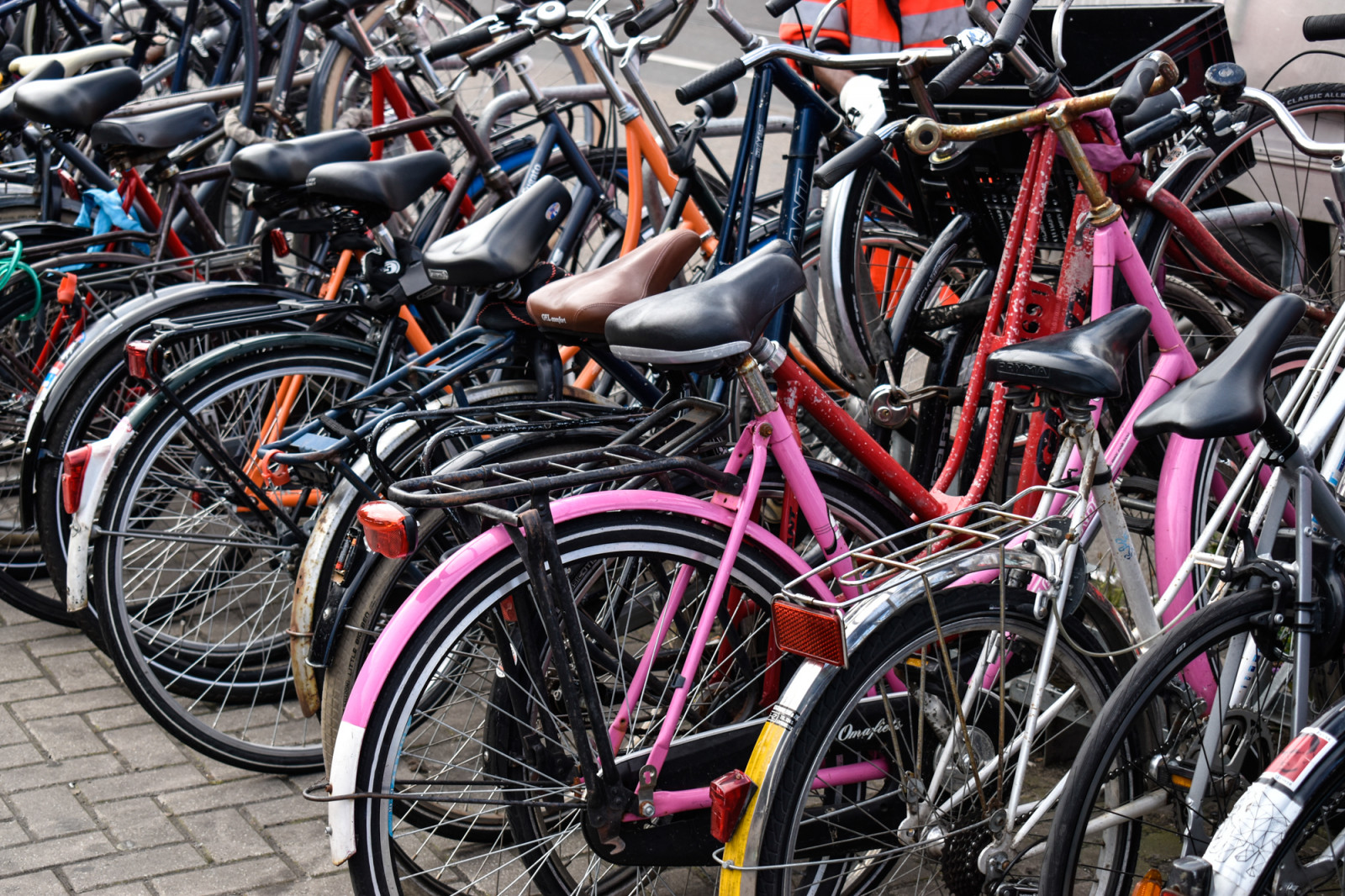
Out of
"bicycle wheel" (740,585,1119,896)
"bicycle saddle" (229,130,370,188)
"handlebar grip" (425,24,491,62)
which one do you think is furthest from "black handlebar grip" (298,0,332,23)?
"bicycle wheel" (740,585,1119,896)

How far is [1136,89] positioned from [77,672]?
11.8 ft

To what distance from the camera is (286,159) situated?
12.8 feet

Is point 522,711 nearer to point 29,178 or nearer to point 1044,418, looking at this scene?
point 1044,418

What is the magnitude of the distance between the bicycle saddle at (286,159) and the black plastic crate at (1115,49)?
5.39 feet

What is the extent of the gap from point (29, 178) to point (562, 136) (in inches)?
89.0

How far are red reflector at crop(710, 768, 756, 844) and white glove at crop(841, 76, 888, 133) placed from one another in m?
1.90

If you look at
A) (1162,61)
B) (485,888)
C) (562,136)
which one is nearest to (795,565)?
(485,888)

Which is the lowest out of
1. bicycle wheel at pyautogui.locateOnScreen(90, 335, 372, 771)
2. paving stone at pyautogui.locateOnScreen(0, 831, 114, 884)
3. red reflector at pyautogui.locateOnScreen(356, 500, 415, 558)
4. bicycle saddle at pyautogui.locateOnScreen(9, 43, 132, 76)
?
paving stone at pyautogui.locateOnScreen(0, 831, 114, 884)

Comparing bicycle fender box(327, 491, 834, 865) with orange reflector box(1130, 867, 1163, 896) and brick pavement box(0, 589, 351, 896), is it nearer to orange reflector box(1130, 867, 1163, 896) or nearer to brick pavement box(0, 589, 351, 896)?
orange reflector box(1130, 867, 1163, 896)

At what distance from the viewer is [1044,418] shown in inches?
118

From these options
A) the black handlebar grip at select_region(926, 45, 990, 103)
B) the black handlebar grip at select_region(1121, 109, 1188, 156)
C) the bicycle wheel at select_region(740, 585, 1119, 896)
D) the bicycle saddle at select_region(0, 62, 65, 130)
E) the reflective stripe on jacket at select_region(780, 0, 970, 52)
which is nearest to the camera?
the bicycle wheel at select_region(740, 585, 1119, 896)

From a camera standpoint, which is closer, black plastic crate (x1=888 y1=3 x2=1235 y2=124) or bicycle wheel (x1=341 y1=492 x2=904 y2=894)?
bicycle wheel (x1=341 y1=492 x2=904 y2=894)

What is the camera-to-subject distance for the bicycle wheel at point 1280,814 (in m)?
2.06

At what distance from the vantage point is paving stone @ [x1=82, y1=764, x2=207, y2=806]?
12.2ft
